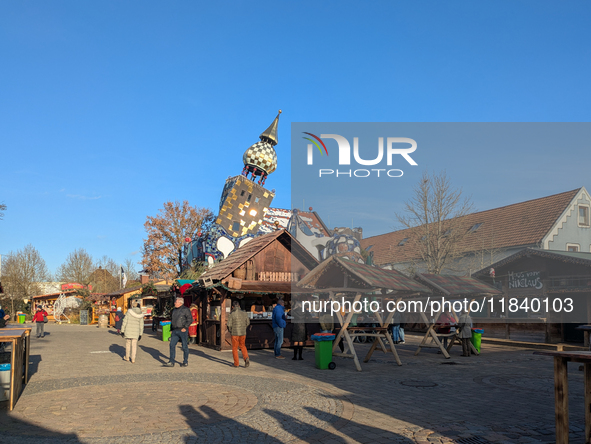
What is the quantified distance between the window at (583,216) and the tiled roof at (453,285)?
20.6 meters

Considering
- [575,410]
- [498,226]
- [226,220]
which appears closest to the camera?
[575,410]

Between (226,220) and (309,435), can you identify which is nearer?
(309,435)

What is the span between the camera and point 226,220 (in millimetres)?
42344

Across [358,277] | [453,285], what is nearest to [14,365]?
[358,277]

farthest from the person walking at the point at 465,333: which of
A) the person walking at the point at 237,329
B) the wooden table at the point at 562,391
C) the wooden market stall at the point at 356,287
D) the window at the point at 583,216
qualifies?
the window at the point at 583,216

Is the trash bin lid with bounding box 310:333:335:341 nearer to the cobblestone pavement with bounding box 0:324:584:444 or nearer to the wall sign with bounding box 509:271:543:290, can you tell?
the cobblestone pavement with bounding box 0:324:584:444

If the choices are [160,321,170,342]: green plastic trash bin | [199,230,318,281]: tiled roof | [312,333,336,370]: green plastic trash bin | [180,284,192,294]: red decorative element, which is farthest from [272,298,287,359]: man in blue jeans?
[160,321,170,342]: green plastic trash bin

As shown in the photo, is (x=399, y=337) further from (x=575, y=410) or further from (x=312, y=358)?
(x=575, y=410)

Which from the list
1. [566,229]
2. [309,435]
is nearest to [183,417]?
[309,435]

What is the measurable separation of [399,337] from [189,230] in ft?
122

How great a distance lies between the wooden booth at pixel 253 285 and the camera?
18128mm

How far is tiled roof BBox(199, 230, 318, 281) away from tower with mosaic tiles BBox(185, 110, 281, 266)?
19.1 meters

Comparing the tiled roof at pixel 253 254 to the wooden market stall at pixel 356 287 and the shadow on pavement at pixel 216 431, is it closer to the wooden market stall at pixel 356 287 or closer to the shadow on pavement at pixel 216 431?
the wooden market stall at pixel 356 287

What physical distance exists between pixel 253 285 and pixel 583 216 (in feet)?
91.9
